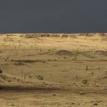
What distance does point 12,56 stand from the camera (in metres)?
19.9

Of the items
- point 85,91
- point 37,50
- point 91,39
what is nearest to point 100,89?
point 85,91

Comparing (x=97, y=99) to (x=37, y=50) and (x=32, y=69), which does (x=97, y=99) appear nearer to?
(x=32, y=69)

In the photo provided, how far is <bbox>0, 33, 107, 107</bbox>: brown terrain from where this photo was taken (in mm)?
12348

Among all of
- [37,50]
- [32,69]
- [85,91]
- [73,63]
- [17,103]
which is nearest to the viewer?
[17,103]

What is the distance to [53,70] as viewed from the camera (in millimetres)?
16688

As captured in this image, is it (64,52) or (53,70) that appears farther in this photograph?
(64,52)

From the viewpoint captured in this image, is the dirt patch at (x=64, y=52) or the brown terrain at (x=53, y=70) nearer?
the brown terrain at (x=53, y=70)

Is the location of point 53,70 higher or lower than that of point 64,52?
lower

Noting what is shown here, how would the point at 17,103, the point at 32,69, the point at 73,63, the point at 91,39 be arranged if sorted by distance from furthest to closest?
the point at 91,39 < the point at 73,63 < the point at 32,69 < the point at 17,103

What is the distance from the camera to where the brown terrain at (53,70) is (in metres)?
12.3

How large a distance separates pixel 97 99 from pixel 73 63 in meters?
5.99

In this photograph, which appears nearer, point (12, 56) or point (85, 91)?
point (85, 91)

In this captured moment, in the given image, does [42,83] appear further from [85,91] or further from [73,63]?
[73,63]

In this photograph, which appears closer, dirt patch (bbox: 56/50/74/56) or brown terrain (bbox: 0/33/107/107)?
brown terrain (bbox: 0/33/107/107)
